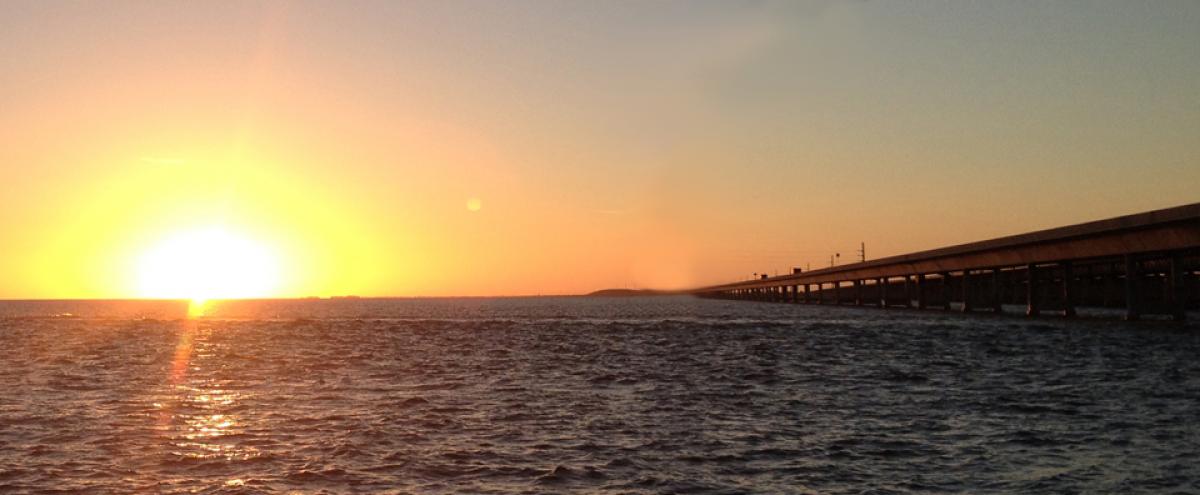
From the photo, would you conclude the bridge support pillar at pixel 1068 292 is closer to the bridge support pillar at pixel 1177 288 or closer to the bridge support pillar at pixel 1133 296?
the bridge support pillar at pixel 1133 296

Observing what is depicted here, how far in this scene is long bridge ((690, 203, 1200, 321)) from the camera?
209 feet

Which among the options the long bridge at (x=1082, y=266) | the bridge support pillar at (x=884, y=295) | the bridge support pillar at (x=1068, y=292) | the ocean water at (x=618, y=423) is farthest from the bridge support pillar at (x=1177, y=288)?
the bridge support pillar at (x=884, y=295)

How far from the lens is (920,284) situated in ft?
411

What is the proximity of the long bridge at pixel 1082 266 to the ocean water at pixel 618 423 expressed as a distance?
15.6m

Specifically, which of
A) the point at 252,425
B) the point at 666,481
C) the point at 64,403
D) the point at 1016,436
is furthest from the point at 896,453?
the point at 64,403

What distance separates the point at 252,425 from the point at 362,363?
861 inches

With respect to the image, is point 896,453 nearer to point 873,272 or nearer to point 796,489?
point 796,489

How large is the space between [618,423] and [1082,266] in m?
95.8

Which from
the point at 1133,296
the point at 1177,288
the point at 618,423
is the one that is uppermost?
the point at 1177,288

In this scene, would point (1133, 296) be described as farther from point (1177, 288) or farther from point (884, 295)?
point (884, 295)

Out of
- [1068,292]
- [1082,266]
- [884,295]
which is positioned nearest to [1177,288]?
[1068,292]

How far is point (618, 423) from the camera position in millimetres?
25109

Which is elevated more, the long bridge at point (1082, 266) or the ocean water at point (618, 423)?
the long bridge at point (1082, 266)

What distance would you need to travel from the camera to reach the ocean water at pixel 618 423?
17.9 m
